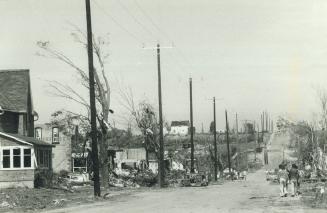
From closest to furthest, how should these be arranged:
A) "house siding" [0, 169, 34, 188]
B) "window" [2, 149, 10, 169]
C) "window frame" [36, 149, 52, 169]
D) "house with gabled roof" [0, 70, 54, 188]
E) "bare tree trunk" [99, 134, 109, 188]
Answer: "house siding" [0, 169, 34, 188], "house with gabled roof" [0, 70, 54, 188], "window" [2, 149, 10, 169], "window frame" [36, 149, 52, 169], "bare tree trunk" [99, 134, 109, 188]

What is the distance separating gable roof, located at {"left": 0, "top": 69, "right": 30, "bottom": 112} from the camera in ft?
149

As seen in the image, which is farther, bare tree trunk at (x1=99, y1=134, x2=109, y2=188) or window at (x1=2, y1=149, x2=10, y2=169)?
bare tree trunk at (x1=99, y1=134, x2=109, y2=188)

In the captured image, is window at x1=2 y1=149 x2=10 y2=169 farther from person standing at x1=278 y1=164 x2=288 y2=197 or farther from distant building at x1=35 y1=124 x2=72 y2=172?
distant building at x1=35 y1=124 x2=72 y2=172

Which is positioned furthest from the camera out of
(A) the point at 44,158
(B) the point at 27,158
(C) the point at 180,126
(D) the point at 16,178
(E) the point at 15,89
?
(C) the point at 180,126

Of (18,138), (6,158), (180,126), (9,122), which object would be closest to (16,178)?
(6,158)

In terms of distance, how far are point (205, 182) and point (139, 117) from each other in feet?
55.2

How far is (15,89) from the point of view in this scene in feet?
153

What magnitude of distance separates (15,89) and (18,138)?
742 cm

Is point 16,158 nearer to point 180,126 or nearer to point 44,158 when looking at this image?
point 44,158

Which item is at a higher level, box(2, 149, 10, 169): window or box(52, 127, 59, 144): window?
box(52, 127, 59, 144): window

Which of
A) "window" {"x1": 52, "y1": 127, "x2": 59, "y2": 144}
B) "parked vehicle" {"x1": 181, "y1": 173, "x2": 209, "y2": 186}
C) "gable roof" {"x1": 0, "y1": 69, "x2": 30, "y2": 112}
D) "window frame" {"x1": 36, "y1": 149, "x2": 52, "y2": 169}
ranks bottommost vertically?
"parked vehicle" {"x1": 181, "y1": 173, "x2": 209, "y2": 186}

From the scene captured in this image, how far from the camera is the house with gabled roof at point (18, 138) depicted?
40219mm

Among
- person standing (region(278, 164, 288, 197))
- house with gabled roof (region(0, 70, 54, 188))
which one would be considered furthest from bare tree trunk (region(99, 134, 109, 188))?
person standing (region(278, 164, 288, 197))

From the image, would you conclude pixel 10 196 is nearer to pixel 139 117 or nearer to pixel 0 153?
pixel 0 153
